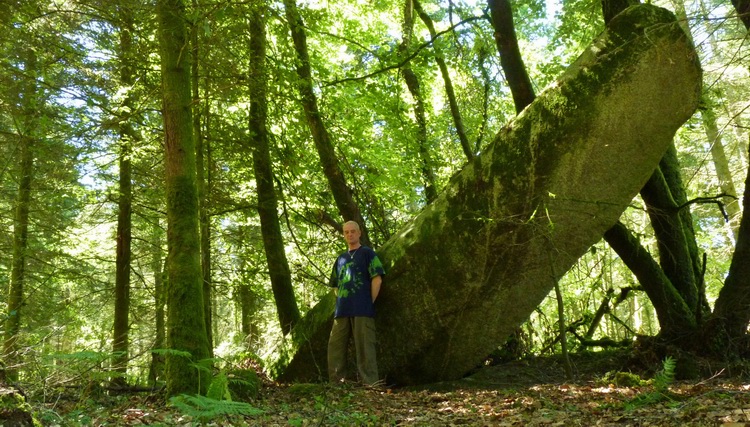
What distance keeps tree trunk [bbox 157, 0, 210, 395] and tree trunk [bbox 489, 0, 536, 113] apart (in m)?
3.82

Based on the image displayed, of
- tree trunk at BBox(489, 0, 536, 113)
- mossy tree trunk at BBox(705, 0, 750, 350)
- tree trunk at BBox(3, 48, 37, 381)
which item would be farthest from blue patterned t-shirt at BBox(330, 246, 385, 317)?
tree trunk at BBox(3, 48, 37, 381)

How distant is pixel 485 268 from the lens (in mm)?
6090

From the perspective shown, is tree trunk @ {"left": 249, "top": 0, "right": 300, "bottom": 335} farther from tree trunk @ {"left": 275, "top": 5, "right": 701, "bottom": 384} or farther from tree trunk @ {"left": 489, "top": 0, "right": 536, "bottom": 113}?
tree trunk @ {"left": 489, "top": 0, "right": 536, "bottom": 113}

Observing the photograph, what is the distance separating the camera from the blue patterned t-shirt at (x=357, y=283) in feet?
20.7

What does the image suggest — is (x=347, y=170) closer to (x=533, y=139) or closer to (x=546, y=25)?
(x=533, y=139)

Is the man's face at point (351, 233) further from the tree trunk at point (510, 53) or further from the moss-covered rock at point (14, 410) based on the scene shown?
the moss-covered rock at point (14, 410)

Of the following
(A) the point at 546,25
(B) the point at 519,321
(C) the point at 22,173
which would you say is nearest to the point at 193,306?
(B) the point at 519,321

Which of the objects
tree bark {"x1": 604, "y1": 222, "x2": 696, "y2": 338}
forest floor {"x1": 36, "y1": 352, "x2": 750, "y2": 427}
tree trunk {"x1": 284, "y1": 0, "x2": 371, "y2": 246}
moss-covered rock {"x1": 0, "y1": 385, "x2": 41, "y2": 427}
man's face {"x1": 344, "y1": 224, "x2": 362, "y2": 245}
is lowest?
forest floor {"x1": 36, "y1": 352, "x2": 750, "y2": 427}

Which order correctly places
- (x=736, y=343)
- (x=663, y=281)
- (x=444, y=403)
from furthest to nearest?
(x=663, y=281), (x=736, y=343), (x=444, y=403)

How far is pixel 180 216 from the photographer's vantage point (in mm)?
4727

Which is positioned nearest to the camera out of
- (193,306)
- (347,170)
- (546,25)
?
(193,306)

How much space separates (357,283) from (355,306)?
0.89 feet

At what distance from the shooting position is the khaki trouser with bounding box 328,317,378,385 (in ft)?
20.1

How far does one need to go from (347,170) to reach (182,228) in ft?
14.0
